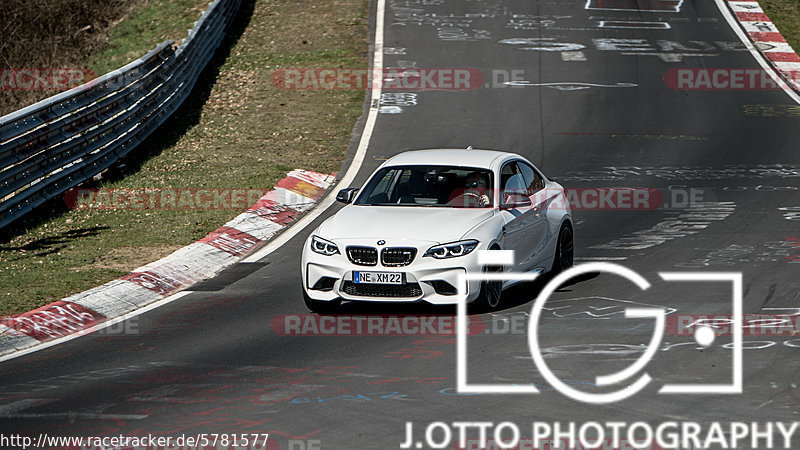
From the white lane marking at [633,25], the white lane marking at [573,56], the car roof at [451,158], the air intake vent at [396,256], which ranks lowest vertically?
the air intake vent at [396,256]

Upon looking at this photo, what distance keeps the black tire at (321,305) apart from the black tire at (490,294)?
135 centimetres

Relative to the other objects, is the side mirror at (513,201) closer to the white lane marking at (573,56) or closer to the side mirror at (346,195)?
the side mirror at (346,195)

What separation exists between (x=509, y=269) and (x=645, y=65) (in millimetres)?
16720

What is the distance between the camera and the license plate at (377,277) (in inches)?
417

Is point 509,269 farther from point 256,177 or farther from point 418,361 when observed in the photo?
point 256,177

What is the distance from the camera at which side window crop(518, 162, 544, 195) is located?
1266 centimetres

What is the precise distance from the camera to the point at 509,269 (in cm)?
1132

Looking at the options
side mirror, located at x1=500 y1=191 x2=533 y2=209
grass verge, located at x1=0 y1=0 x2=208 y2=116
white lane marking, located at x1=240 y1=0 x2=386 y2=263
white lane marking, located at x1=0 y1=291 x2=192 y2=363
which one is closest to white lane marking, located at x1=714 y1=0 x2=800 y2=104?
white lane marking, located at x1=240 y1=0 x2=386 y2=263

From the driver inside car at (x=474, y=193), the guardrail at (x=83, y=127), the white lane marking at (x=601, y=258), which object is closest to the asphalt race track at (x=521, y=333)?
the white lane marking at (x=601, y=258)

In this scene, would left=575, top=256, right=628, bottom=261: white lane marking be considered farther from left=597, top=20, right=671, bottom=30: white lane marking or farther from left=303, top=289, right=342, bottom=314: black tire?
left=597, top=20, right=671, bottom=30: white lane marking

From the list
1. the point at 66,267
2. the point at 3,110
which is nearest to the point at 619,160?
the point at 66,267

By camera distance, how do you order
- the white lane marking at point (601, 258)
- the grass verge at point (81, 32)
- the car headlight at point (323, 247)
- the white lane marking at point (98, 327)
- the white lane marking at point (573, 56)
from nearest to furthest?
the white lane marking at point (98, 327)
the car headlight at point (323, 247)
the white lane marking at point (601, 258)
the white lane marking at point (573, 56)
the grass verge at point (81, 32)

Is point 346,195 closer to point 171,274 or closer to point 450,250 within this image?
Answer: point 450,250

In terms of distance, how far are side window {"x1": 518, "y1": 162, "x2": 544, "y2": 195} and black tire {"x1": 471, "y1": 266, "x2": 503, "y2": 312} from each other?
69.6 inches
